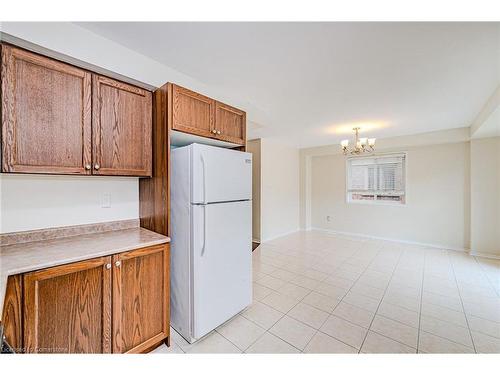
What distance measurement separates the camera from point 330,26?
1.37 metres

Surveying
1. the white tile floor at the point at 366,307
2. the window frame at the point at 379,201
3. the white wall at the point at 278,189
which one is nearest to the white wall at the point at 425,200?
the window frame at the point at 379,201

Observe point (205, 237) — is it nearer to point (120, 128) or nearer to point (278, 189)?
point (120, 128)

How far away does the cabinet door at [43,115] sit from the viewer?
1188 millimetres

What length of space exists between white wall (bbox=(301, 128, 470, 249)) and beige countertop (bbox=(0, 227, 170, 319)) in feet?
15.7

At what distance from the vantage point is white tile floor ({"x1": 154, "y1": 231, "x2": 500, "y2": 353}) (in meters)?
1.67

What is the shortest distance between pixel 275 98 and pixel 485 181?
3953 millimetres

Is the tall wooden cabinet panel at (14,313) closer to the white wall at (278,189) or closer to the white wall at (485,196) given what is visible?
the white wall at (278,189)

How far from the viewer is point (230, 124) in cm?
209

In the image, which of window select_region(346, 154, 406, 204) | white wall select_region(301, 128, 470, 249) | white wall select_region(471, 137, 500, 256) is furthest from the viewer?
window select_region(346, 154, 406, 204)

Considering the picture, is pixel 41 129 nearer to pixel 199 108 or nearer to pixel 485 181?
pixel 199 108

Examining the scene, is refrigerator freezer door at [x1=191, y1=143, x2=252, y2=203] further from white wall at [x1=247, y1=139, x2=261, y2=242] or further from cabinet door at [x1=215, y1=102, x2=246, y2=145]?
white wall at [x1=247, y1=139, x2=261, y2=242]

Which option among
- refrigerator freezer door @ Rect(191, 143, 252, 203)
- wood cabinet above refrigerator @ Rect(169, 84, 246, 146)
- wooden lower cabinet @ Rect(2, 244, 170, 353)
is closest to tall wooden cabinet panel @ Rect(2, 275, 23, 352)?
wooden lower cabinet @ Rect(2, 244, 170, 353)
